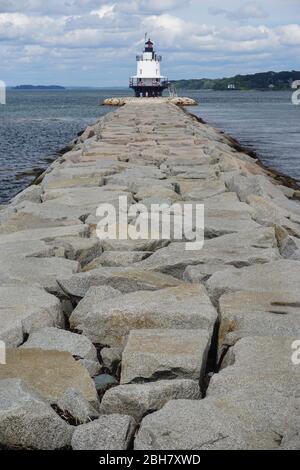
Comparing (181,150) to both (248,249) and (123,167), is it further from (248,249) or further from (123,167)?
(248,249)

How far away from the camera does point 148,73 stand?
45.2 meters

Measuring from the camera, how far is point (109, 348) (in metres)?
2.73

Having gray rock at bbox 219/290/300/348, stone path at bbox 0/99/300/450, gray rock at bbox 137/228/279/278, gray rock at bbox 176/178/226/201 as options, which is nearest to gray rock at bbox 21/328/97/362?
stone path at bbox 0/99/300/450

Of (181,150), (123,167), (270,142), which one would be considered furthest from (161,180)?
(270,142)

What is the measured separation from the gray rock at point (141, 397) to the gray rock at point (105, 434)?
5.5 inches

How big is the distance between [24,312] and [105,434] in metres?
0.99

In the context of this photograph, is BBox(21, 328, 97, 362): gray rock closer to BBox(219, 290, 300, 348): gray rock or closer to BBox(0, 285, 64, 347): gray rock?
BBox(0, 285, 64, 347): gray rock

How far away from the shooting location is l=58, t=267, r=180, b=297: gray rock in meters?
3.18

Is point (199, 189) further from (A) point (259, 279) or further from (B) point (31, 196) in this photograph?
(A) point (259, 279)

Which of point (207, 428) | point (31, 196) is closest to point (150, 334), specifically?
point (207, 428)

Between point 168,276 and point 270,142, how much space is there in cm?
1651

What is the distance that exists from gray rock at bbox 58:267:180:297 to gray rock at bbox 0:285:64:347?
0.15m
